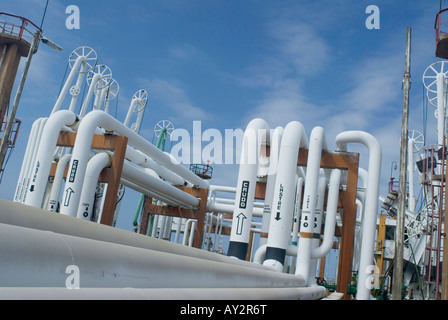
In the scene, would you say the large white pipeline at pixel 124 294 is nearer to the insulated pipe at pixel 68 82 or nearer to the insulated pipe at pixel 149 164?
the insulated pipe at pixel 149 164

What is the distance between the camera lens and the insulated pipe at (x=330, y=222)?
14945 millimetres

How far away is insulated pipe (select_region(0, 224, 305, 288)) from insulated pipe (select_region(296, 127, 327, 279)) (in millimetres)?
8990

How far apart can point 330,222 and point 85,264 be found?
1293 centimetres

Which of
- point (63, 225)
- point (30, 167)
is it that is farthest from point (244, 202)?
point (63, 225)

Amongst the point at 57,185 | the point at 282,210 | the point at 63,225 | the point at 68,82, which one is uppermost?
the point at 68,82

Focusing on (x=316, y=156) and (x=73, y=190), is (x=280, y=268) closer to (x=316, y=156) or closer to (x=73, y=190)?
(x=316, y=156)

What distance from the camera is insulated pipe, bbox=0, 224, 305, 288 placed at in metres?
2.77

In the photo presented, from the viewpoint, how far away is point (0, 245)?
8.61ft

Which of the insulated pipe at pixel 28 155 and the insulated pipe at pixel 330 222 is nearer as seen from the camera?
the insulated pipe at pixel 330 222

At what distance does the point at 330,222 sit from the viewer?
15.3 m

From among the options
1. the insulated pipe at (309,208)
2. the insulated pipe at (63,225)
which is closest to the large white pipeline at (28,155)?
the insulated pipe at (309,208)

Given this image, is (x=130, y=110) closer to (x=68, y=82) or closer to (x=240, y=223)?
(x=68, y=82)

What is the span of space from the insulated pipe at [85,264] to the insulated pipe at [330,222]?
10.3 meters
